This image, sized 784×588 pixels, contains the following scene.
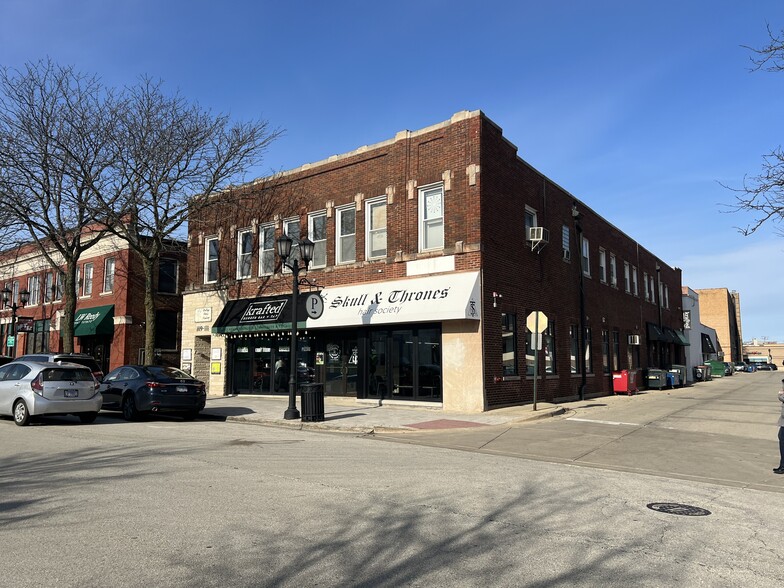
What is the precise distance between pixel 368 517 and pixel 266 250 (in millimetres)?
18388

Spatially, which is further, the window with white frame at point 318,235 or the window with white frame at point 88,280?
the window with white frame at point 88,280

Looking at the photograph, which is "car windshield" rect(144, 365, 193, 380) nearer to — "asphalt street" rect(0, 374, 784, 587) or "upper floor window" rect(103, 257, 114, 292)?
"asphalt street" rect(0, 374, 784, 587)

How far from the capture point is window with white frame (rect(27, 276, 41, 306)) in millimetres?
37438

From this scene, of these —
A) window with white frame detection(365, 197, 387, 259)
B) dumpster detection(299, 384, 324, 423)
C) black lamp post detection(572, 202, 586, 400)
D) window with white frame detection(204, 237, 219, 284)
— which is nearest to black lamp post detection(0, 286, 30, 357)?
window with white frame detection(204, 237, 219, 284)

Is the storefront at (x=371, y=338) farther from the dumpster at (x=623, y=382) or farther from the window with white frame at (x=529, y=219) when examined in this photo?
the dumpster at (x=623, y=382)

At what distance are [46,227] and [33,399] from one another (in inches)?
435

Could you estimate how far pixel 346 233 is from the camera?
20828 millimetres

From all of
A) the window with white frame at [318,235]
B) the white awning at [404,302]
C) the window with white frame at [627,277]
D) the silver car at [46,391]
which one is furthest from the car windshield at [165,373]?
the window with white frame at [627,277]

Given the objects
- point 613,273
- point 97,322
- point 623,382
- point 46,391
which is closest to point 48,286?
point 97,322

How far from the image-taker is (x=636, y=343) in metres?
31.9

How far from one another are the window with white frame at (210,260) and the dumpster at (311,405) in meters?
11.8

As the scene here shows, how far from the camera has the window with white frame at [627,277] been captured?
32.6 meters

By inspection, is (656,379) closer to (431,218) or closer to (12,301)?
(431,218)

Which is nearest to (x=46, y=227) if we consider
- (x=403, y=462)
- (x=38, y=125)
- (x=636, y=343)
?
(x=38, y=125)
